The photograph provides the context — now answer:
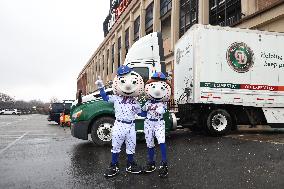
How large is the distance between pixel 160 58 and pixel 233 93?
2894 mm

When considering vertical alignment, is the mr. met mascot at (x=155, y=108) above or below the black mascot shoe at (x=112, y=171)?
above

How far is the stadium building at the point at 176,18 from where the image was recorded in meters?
16.1

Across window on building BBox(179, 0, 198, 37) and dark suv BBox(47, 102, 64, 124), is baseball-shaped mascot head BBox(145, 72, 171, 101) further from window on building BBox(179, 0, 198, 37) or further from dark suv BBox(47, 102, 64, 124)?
dark suv BBox(47, 102, 64, 124)

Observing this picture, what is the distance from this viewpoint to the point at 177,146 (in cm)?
912

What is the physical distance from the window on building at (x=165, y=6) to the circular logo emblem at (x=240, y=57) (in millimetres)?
16138

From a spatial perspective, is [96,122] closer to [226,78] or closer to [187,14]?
[226,78]

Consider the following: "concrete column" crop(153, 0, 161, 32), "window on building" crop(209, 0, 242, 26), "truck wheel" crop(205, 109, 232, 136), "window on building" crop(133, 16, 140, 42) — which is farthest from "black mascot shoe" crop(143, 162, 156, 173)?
"window on building" crop(133, 16, 140, 42)

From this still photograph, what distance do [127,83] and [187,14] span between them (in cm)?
1954

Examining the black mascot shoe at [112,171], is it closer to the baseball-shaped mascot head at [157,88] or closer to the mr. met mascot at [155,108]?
the mr. met mascot at [155,108]

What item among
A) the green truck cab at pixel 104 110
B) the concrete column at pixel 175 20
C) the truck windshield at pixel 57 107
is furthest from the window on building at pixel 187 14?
the green truck cab at pixel 104 110

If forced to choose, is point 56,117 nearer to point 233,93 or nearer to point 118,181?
point 233,93

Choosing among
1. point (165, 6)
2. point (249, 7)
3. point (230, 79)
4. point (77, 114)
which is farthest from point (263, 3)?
point (165, 6)

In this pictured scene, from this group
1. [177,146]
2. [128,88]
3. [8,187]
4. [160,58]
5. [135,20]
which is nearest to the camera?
[8,187]

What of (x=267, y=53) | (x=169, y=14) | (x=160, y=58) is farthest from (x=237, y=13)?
(x=160, y=58)
